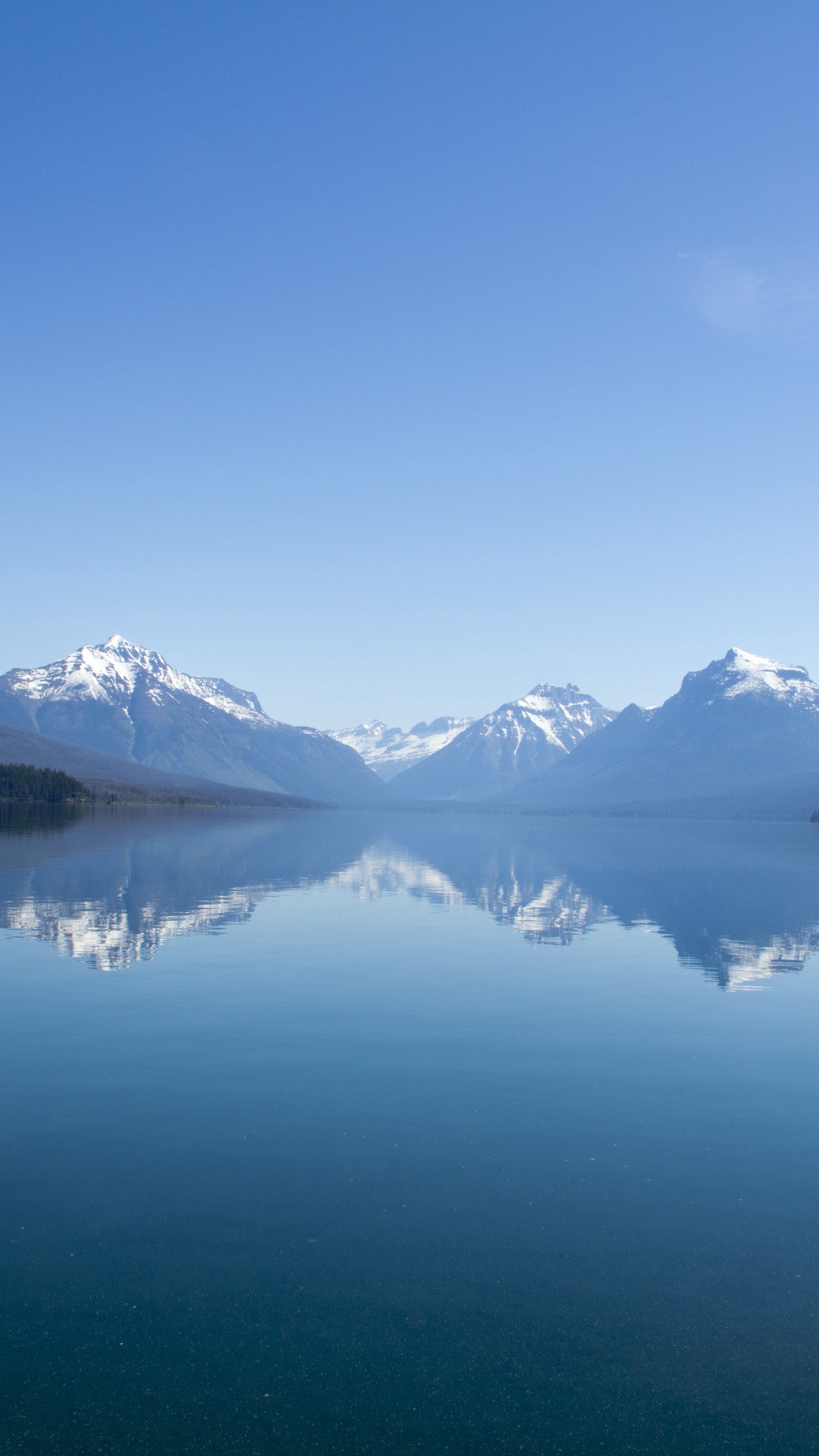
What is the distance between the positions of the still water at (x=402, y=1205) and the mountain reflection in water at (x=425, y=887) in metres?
5.17

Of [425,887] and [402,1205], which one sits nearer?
[402,1205]

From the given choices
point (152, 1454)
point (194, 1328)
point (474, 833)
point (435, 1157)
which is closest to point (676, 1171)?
point (435, 1157)

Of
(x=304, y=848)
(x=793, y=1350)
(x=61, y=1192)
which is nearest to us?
(x=793, y=1350)

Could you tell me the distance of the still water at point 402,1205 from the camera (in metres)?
10.8

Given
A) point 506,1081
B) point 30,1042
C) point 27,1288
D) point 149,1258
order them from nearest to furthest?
point 27,1288
point 149,1258
point 506,1081
point 30,1042

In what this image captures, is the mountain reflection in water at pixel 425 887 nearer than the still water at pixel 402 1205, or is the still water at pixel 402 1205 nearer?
the still water at pixel 402 1205

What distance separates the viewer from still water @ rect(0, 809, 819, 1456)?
1078cm

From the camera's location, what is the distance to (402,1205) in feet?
50.6

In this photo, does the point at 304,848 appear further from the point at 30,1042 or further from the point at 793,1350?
the point at 793,1350

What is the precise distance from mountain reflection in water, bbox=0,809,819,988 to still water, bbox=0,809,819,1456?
5.17 metres

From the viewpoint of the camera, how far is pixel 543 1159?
692 inches

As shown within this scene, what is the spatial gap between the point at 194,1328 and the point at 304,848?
112 metres

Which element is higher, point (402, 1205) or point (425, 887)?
point (402, 1205)

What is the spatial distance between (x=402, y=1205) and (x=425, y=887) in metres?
57.0
